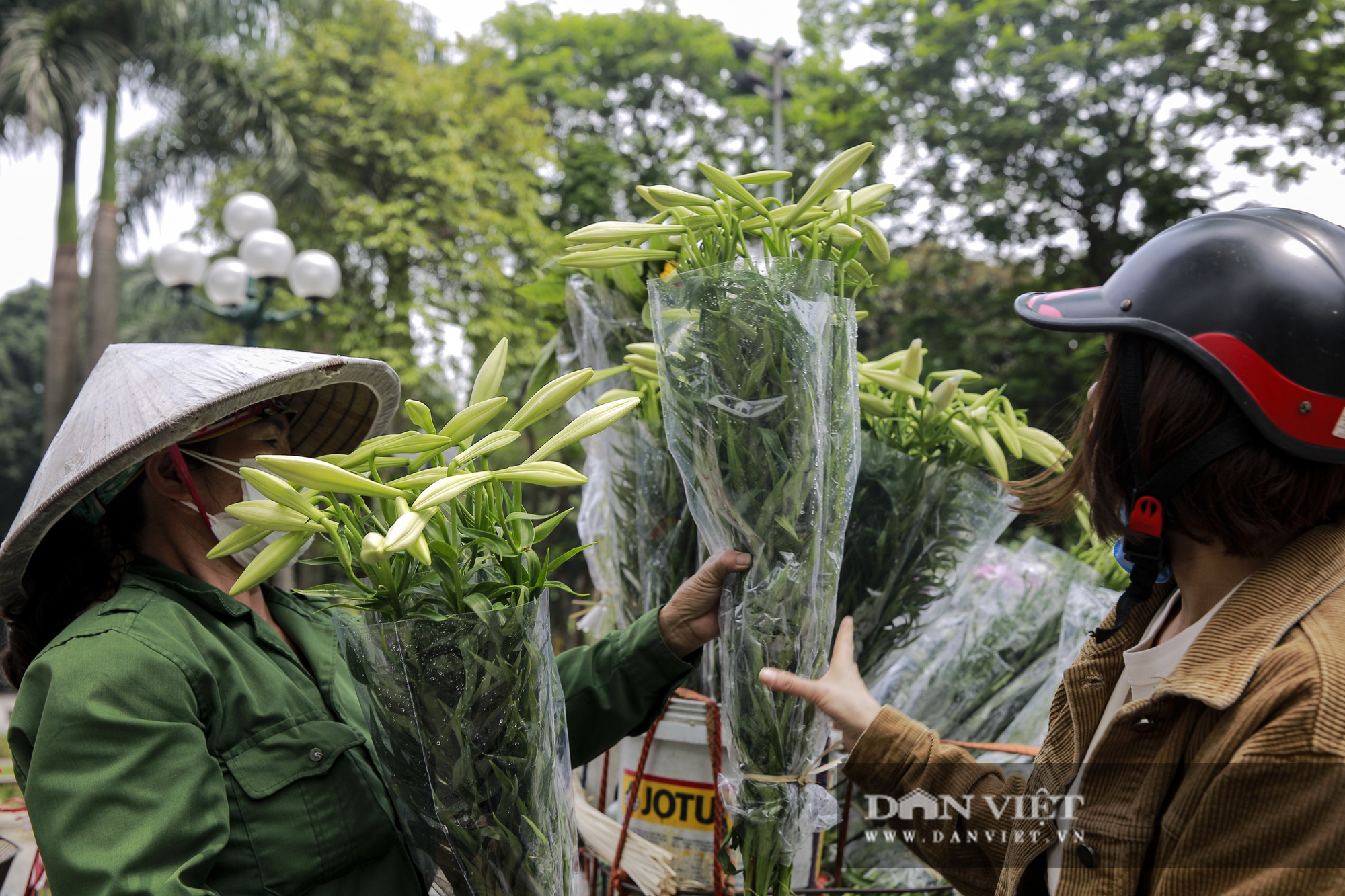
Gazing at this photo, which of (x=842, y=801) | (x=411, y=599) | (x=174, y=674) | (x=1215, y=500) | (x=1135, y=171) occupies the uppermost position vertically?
(x=1135, y=171)

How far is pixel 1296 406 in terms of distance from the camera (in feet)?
3.72

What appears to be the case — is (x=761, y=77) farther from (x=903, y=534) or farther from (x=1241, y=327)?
(x=1241, y=327)

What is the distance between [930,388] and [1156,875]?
984 millimetres

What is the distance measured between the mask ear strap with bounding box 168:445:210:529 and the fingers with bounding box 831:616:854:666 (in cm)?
106

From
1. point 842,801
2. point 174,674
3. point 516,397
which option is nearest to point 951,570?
point 842,801

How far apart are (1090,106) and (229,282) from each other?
10.0m

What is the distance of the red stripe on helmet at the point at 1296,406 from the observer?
3.72 feet

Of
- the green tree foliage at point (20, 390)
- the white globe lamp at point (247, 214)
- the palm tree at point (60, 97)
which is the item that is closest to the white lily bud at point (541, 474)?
the white globe lamp at point (247, 214)

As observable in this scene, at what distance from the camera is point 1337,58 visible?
9984mm

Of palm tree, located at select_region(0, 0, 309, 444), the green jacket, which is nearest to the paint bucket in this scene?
the green jacket

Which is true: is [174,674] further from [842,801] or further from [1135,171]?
[1135,171]

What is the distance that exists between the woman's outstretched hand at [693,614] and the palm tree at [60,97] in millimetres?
12923

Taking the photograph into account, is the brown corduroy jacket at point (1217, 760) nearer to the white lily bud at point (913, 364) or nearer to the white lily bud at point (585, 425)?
the white lily bud at point (913, 364)

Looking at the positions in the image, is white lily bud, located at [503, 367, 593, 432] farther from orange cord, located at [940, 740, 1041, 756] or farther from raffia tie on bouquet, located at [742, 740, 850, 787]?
orange cord, located at [940, 740, 1041, 756]
